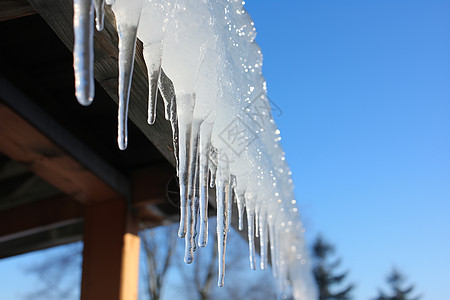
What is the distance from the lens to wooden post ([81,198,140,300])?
2.41 metres

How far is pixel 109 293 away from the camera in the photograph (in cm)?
239

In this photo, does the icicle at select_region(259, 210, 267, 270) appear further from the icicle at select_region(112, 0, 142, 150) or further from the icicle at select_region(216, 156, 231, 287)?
the icicle at select_region(112, 0, 142, 150)

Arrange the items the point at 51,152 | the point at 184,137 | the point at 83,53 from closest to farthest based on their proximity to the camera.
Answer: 1. the point at 83,53
2. the point at 184,137
3. the point at 51,152

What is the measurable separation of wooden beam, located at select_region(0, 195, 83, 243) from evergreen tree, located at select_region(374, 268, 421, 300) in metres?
16.4

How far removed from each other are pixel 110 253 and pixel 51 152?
698 mm

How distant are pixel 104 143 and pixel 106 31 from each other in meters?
1.66

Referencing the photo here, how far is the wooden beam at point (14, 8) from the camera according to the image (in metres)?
0.98

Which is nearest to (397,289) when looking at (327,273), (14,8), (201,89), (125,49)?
(327,273)

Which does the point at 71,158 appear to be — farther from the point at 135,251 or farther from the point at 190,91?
the point at 190,91

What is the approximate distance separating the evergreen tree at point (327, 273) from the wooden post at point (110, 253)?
51.4ft

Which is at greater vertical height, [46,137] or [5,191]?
[5,191]

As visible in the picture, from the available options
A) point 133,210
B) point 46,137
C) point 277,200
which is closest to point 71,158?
point 46,137

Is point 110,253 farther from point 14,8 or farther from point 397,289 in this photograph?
point 397,289

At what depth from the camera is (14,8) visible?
100cm
